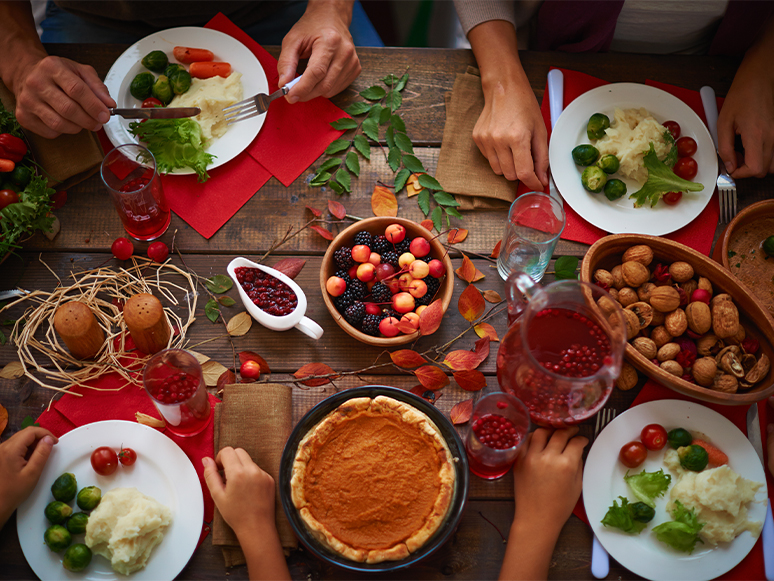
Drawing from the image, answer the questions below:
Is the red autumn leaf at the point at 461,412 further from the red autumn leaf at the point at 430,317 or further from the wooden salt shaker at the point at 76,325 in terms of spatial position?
the wooden salt shaker at the point at 76,325

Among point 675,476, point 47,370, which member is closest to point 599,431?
point 675,476

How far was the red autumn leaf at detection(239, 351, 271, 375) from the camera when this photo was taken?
1.74 meters

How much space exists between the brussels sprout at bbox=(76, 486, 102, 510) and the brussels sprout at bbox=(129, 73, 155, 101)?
1.43 metres

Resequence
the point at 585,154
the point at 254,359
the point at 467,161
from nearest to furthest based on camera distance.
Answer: the point at 254,359 → the point at 585,154 → the point at 467,161

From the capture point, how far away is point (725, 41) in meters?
2.03

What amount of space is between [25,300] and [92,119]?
0.69 metres

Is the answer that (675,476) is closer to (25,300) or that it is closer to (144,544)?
(144,544)

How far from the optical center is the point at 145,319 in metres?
1.60

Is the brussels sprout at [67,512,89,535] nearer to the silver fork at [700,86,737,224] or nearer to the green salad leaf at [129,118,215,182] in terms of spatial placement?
the green salad leaf at [129,118,215,182]

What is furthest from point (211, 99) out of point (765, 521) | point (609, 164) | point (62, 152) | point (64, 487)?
point (765, 521)

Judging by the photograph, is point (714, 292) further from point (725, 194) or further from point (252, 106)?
point (252, 106)

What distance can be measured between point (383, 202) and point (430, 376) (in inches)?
27.2

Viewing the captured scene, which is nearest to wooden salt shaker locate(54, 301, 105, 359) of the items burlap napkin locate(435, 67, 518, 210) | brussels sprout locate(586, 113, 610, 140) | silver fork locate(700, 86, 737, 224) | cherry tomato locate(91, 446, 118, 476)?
cherry tomato locate(91, 446, 118, 476)

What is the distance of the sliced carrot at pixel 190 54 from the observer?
196 cm
